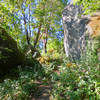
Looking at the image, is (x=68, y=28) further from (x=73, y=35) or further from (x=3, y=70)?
(x=3, y=70)

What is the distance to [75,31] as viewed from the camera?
5.90m

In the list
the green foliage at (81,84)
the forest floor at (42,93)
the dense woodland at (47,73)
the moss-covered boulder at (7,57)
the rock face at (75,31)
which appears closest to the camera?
the green foliage at (81,84)

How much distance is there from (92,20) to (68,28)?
183 centimetres

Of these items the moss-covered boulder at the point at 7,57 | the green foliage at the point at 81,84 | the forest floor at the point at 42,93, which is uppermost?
the moss-covered boulder at the point at 7,57

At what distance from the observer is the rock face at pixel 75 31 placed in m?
5.30

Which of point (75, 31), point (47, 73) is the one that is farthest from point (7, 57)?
point (75, 31)

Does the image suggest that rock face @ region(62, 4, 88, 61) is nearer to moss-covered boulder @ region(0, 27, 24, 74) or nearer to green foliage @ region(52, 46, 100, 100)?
green foliage @ region(52, 46, 100, 100)

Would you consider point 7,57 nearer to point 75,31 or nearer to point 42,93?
point 42,93

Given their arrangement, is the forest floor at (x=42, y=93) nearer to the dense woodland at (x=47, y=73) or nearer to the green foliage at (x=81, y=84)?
the dense woodland at (x=47, y=73)

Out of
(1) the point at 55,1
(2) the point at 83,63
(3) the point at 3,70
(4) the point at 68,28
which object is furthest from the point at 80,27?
(1) the point at 55,1

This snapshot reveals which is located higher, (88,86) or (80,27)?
(80,27)

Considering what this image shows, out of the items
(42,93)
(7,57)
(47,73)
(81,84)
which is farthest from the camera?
(7,57)

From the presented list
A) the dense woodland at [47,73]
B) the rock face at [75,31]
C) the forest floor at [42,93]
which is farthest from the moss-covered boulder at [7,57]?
the rock face at [75,31]

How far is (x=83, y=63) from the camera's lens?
10.5 ft
